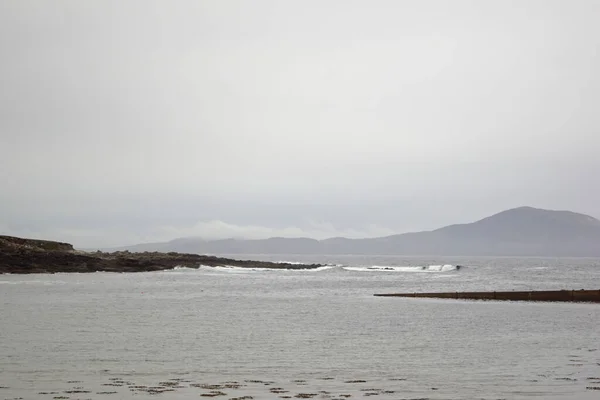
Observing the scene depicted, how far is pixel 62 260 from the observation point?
10838 centimetres

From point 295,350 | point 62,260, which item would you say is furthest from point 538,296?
point 62,260

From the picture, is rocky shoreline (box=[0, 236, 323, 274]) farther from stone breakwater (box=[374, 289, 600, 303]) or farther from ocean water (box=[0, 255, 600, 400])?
stone breakwater (box=[374, 289, 600, 303])

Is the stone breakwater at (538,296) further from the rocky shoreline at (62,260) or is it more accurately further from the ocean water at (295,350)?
the rocky shoreline at (62,260)

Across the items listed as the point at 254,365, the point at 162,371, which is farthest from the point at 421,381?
the point at 162,371

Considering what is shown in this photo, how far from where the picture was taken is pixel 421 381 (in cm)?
2330

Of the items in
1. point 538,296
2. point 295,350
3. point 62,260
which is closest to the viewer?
point 295,350

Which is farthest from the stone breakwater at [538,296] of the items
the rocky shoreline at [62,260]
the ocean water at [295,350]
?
the rocky shoreline at [62,260]

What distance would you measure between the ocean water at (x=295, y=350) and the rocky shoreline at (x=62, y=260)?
48.0 meters

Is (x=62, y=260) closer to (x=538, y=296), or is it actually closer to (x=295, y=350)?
(x=538, y=296)

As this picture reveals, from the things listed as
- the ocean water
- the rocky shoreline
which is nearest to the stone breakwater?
the ocean water

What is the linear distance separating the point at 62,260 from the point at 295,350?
85012 millimetres

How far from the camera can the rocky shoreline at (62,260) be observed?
335ft

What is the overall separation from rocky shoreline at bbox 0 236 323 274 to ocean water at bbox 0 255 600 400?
157 ft

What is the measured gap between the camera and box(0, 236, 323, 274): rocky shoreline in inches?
4016
